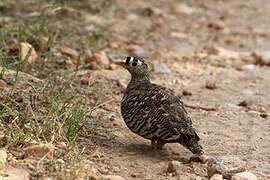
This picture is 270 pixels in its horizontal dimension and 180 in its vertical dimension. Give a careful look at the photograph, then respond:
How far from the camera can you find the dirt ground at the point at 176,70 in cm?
484

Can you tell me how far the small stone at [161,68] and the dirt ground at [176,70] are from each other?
54mm

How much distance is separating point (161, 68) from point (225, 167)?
312cm

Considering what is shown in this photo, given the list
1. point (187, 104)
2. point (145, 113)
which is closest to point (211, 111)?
point (187, 104)

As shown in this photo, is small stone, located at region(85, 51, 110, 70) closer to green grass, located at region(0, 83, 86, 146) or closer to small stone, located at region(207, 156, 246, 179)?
green grass, located at region(0, 83, 86, 146)

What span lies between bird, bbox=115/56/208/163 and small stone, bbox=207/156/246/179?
184 mm

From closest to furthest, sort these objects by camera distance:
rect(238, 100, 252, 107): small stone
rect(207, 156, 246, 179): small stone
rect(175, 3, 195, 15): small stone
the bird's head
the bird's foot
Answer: rect(207, 156, 246, 179): small stone → the bird's foot → the bird's head → rect(238, 100, 252, 107): small stone → rect(175, 3, 195, 15): small stone

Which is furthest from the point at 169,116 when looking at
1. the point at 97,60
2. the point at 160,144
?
the point at 97,60

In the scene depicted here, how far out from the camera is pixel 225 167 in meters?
4.36

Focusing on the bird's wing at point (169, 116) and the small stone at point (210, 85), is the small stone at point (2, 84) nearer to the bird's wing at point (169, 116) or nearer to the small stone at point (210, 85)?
the bird's wing at point (169, 116)

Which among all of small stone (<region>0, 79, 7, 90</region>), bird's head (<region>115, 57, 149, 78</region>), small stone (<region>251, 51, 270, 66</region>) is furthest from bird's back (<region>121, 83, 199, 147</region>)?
small stone (<region>251, 51, 270, 66</region>)

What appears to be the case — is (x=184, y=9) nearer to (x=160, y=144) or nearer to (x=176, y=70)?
(x=176, y=70)

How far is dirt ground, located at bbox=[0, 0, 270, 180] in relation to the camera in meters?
4.84

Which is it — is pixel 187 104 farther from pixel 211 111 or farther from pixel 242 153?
pixel 242 153

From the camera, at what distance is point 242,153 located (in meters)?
4.96
